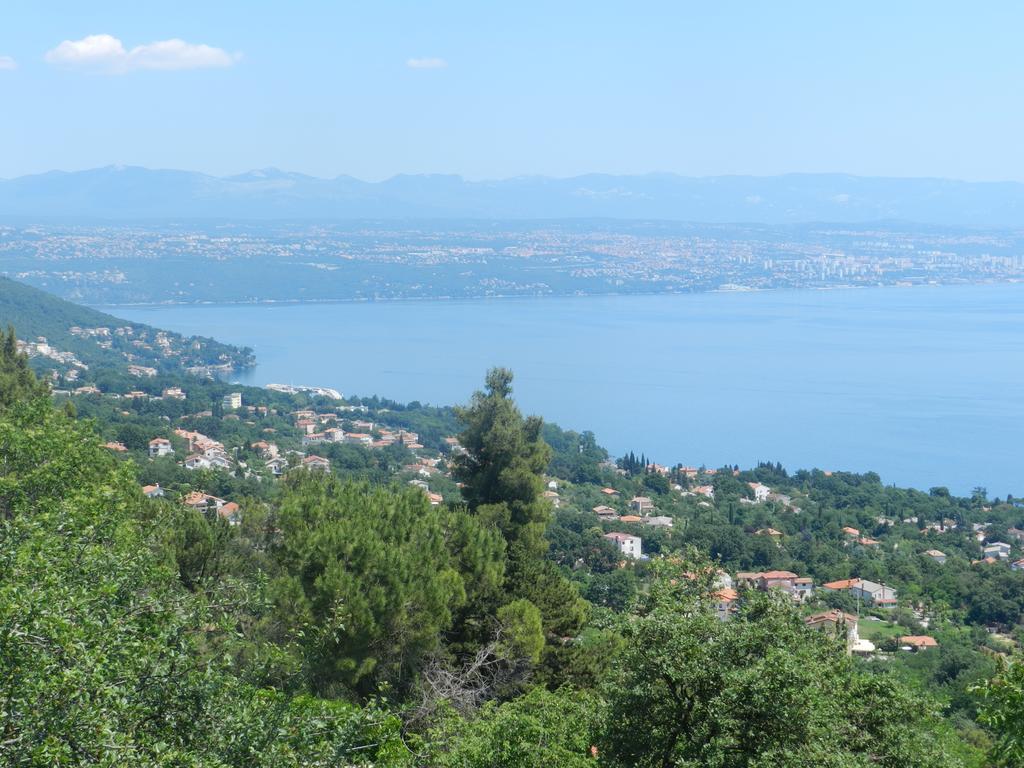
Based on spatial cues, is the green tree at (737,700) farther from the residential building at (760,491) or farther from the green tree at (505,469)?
the residential building at (760,491)

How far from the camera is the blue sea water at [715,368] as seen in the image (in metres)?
39.8

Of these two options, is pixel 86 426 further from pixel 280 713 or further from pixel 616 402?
pixel 616 402

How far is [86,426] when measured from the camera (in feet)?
22.9

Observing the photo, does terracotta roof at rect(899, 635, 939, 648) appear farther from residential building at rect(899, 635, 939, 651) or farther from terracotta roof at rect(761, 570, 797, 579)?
terracotta roof at rect(761, 570, 797, 579)

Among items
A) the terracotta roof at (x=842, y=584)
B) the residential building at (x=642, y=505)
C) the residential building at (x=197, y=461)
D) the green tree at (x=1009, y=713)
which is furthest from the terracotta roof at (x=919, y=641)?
the residential building at (x=197, y=461)

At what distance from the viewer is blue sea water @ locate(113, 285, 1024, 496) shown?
1569 inches

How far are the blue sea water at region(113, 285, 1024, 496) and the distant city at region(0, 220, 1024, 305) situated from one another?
19.2 ft

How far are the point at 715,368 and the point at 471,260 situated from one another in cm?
5943

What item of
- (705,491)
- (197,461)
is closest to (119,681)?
(197,461)

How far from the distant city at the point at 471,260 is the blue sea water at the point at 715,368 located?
584cm

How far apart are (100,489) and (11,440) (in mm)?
1524

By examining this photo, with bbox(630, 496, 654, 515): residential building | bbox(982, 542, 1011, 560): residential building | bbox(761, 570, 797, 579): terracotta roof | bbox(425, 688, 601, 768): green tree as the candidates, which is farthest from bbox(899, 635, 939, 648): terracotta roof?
bbox(425, 688, 601, 768): green tree

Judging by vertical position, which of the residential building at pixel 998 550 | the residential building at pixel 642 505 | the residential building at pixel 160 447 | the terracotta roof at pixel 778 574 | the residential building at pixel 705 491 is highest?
the residential building at pixel 160 447

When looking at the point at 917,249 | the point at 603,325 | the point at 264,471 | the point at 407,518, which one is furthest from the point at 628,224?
the point at 407,518
